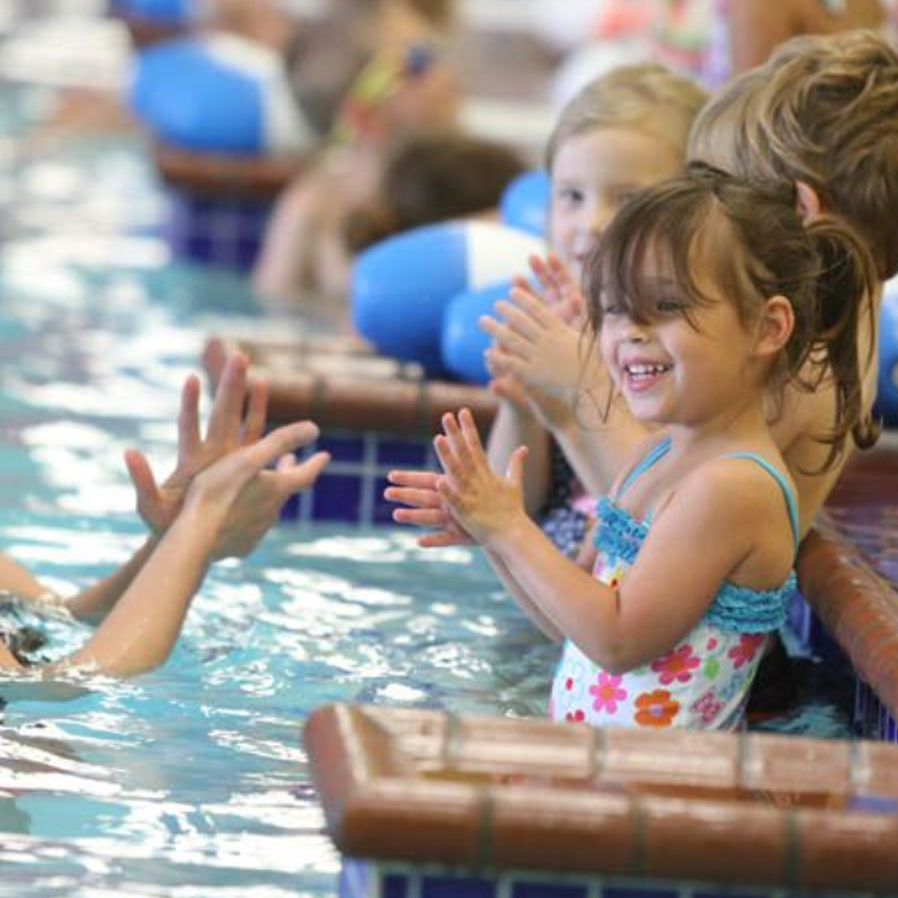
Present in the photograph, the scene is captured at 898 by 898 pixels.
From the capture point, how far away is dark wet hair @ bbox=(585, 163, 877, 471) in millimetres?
2697

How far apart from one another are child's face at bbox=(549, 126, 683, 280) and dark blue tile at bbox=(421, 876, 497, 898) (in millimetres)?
1761

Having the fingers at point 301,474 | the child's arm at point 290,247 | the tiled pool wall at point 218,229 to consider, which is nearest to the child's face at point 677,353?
the fingers at point 301,474

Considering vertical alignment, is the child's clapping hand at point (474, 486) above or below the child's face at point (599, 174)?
below

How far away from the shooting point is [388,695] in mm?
3350

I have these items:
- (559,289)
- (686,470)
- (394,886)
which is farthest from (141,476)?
(394,886)

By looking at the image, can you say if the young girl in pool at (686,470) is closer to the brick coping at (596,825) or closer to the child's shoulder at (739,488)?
the child's shoulder at (739,488)

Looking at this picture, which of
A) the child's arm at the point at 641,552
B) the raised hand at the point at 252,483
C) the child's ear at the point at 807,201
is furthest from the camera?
the raised hand at the point at 252,483

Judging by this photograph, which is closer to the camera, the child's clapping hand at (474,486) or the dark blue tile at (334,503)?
the child's clapping hand at (474,486)

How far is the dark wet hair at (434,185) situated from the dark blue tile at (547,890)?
358 cm

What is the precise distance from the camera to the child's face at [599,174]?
388 cm

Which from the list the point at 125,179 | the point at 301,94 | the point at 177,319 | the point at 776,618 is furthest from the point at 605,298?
the point at 125,179

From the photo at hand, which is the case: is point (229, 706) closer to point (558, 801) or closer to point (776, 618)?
point (776, 618)

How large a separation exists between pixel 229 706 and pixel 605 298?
0.90 m

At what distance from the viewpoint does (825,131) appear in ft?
10.4
